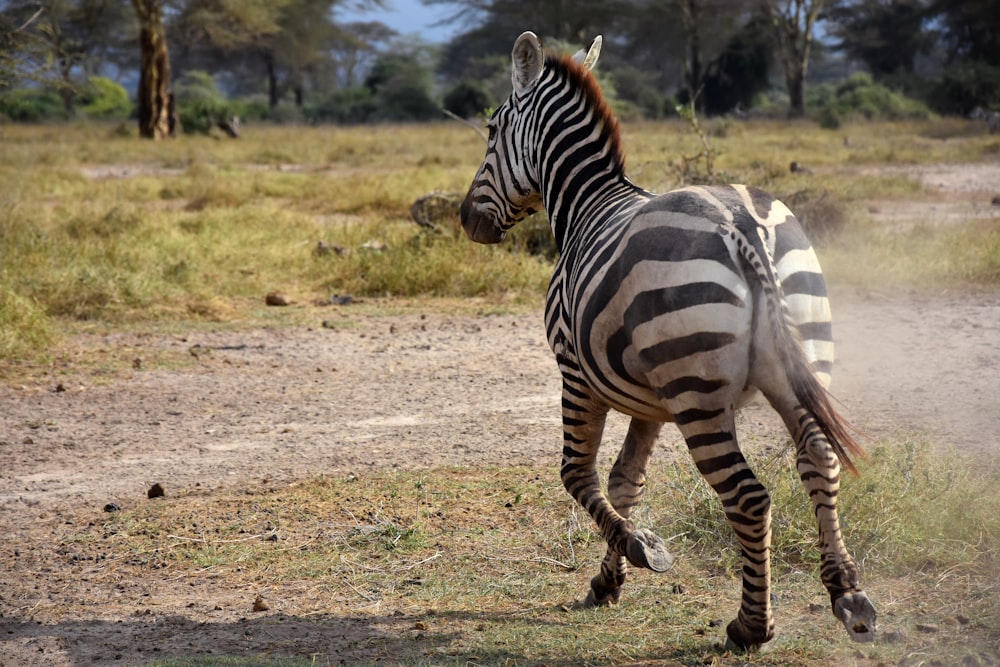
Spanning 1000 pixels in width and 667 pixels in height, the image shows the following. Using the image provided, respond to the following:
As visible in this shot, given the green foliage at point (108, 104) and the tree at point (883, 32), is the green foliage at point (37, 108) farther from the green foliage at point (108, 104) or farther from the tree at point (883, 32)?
the tree at point (883, 32)

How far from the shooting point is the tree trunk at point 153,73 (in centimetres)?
2414

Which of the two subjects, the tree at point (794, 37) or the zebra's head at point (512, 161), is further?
the tree at point (794, 37)

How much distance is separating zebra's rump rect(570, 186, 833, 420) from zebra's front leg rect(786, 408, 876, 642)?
0.63 feet

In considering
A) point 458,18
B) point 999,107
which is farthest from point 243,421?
point 458,18

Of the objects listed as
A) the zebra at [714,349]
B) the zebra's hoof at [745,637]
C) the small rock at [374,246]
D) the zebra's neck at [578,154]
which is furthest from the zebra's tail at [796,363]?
the small rock at [374,246]

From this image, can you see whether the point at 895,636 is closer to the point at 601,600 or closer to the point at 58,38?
the point at 601,600

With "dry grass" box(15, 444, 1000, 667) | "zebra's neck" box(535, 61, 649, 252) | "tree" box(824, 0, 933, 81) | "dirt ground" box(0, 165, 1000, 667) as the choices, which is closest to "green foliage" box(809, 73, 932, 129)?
"tree" box(824, 0, 933, 81)

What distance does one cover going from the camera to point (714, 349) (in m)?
2.93

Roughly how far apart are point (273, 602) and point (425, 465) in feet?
5.09

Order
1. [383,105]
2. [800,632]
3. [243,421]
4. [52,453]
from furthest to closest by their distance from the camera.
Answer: [383,105] → [243,421] → [52,453] → [800,632]

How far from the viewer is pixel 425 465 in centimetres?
541

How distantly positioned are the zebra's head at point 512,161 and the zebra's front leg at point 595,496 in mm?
925

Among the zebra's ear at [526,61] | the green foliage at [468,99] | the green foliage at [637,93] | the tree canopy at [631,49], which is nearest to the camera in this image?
the zebra's ear at [526,61]

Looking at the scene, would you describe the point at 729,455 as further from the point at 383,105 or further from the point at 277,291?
the point at 383,105
